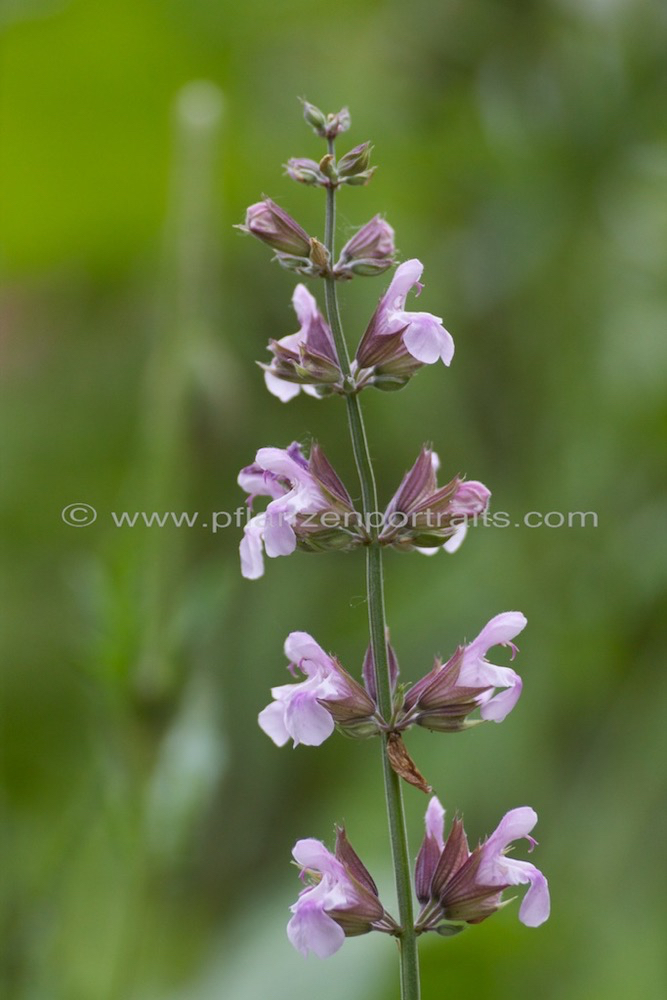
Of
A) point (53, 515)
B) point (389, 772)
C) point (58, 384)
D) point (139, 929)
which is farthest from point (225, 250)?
point (389, 772)

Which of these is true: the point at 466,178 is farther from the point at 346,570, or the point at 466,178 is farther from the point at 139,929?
the point at 139,929

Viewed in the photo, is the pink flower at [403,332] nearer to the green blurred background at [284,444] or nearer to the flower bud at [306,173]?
the flower bud at [306,173]

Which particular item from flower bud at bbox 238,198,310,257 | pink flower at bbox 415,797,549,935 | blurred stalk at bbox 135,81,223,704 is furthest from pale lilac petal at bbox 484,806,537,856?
blurred stalk at bbox 135,81,223,704

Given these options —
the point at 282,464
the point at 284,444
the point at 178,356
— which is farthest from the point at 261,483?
the point at 284,444

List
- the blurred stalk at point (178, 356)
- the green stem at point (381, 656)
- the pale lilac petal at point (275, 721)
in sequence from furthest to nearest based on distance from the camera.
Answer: the blurred stalk at point (178, 356) < the pale lilac petal at point (275, 721) < the green stem at point (381, 656)

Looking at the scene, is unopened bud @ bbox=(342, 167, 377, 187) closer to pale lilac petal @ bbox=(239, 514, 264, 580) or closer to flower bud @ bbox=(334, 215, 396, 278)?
flower bud @ bbox=(334, 215, 396, 278)

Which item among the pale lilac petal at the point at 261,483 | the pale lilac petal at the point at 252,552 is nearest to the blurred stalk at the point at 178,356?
the pale lilac petal at the point at 261,483

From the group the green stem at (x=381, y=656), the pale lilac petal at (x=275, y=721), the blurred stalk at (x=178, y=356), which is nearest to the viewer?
the green stem at (x=381, y=656)
